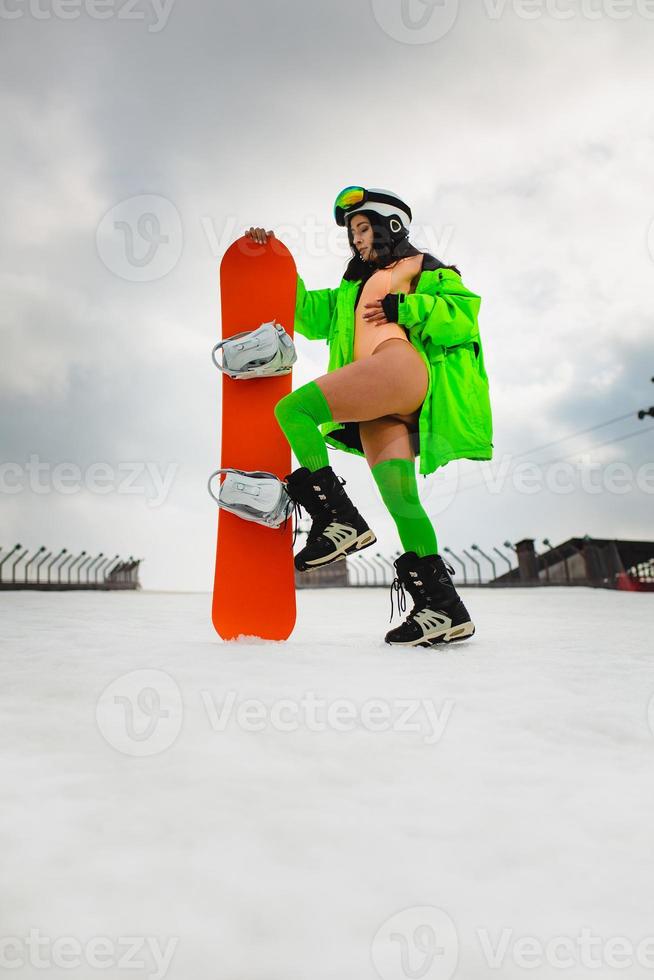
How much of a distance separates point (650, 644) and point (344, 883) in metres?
2.10

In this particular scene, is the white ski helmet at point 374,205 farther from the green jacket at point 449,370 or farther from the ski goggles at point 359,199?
the green jacket at point 449,370

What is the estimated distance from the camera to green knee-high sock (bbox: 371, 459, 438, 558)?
8.04 feet

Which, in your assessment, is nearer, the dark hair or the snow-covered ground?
the snow-covered ground

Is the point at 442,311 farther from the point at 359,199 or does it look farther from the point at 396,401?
the point at 359,199

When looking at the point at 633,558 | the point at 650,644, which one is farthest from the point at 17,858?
the point at 633,558

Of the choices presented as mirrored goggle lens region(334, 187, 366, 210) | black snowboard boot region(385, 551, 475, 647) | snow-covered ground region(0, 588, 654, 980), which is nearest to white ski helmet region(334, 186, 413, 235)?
mirrored goggle lens region(334, 187, 366, 210)

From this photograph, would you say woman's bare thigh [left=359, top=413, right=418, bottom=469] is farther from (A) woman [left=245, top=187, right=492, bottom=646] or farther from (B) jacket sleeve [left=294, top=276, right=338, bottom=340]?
→ (B) jacket sleeve [left=294, top=276, right=338, bottom=340]

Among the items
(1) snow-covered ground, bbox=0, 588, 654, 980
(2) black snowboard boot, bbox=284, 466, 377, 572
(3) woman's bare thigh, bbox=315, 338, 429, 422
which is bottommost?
(1) snow-covered ground, bbox=0, 588, 654, 980

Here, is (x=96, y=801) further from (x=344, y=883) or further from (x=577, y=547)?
(x=577, y=547)

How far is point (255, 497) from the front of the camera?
2334 mm

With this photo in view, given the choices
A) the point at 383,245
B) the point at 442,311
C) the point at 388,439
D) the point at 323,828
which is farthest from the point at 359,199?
the point at 323,828

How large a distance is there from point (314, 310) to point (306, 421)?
0.76 meters

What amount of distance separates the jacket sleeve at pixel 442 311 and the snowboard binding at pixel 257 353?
46 centimetres

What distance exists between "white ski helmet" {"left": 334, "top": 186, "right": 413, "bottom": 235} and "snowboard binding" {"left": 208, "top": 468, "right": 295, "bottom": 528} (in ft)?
3.80
